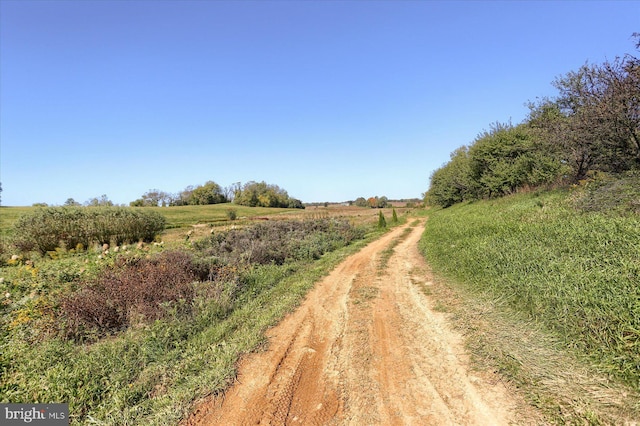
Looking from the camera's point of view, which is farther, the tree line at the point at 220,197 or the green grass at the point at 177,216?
the tree line at the point at 220,197

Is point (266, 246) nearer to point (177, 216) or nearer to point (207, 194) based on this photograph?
point (177, 216)

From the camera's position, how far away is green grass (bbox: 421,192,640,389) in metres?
3.66

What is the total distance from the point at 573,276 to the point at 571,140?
1234cm

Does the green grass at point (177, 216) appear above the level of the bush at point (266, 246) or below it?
above

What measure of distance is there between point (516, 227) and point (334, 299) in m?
7.11

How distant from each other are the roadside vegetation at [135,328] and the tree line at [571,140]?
13.4m

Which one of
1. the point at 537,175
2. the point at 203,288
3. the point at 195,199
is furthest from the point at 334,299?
the point at 195,199


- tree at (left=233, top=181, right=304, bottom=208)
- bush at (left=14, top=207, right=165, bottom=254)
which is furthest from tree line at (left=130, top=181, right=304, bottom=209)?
bush at (left=14, top=207, right=165, bottom=254)

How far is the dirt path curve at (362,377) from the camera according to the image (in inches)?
129

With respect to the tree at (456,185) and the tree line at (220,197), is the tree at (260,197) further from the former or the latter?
the tree at (456,185)

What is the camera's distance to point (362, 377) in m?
4.00

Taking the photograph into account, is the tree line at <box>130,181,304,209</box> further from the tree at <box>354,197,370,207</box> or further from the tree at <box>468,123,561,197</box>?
the tree at <box>468,123,561,197</box>

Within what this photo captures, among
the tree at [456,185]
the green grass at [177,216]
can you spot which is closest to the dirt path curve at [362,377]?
the green grass at [177,216]

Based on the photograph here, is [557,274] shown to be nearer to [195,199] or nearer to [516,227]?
[516,227]
